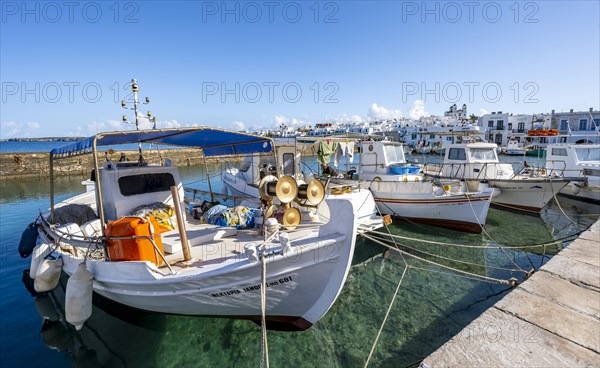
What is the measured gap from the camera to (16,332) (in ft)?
18.4

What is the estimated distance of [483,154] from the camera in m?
15.1

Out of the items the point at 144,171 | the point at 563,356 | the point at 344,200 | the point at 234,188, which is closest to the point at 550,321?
the point at 563,356

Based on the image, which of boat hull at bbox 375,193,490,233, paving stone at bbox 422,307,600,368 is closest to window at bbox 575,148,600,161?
boat hull at bbox 375,193,490,233

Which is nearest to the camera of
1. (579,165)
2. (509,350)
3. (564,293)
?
(509,350)

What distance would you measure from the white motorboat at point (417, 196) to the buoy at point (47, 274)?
1009 cm

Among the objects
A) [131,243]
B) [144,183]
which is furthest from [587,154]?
[131,243]

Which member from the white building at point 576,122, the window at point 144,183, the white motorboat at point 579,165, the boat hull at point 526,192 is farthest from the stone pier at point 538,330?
the white building at point 576,122

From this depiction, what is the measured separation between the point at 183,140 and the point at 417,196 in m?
9.47

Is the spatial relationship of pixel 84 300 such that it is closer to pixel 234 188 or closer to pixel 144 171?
pixel 144 171

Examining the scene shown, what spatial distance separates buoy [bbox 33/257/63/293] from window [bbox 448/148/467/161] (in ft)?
55.9

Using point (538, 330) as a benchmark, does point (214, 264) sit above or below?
above

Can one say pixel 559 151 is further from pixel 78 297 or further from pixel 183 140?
pixel 78 297

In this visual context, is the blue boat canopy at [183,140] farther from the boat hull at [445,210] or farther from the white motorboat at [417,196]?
the boat hull at [445,210]

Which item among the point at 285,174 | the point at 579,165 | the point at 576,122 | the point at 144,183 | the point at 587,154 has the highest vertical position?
the point at 576,122
